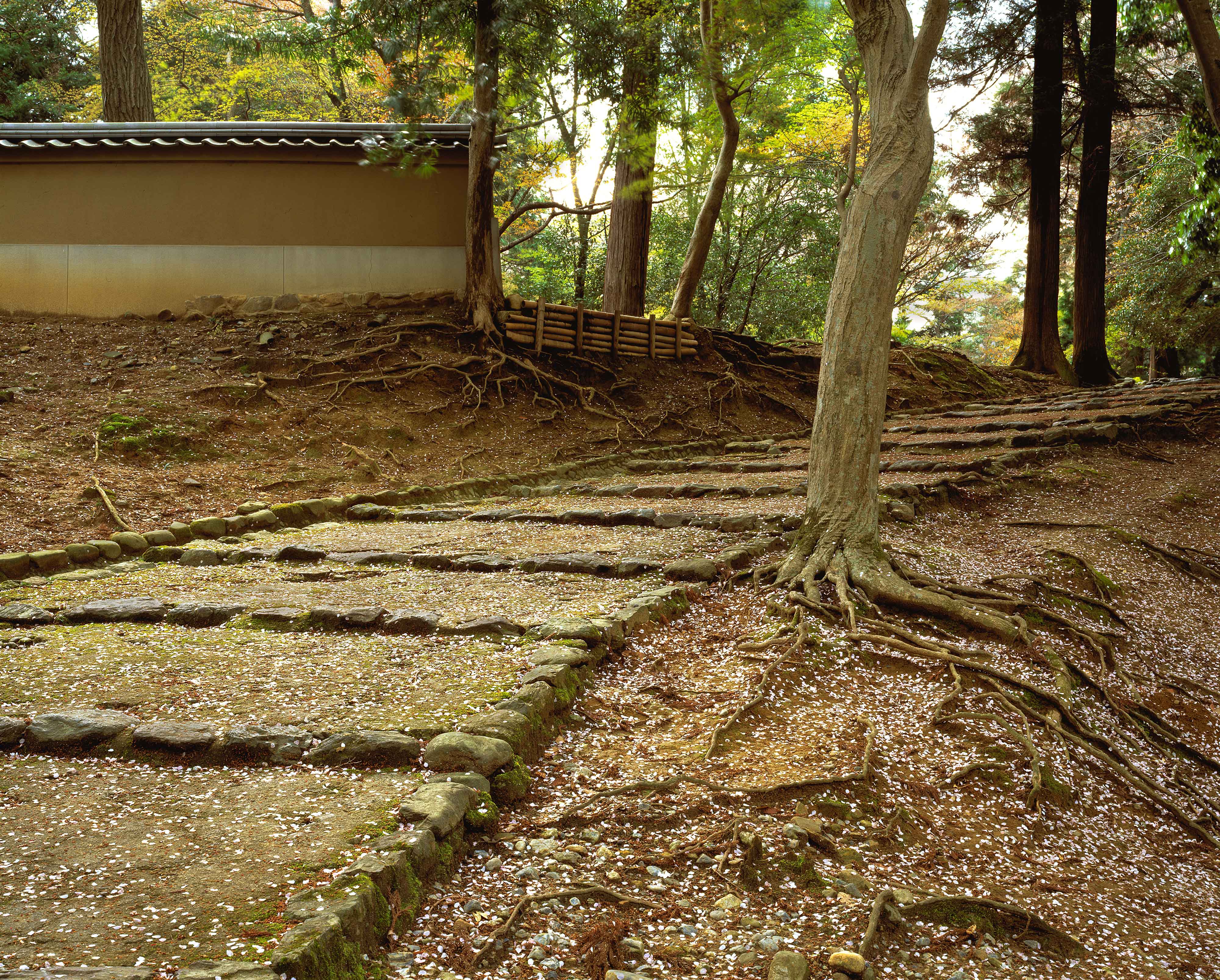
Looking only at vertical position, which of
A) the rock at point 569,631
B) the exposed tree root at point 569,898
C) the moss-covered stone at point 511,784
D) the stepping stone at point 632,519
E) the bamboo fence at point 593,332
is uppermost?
the bamboo fence at point 593,332

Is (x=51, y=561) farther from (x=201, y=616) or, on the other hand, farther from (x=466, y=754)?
(x=466, y=754)

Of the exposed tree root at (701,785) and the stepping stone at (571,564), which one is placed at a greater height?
the stepping stone at (571,564)

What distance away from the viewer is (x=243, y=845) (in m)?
2.04

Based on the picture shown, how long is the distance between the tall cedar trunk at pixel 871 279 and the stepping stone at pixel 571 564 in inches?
44.5

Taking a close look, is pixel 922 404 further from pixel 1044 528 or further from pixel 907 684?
pixel 907 684

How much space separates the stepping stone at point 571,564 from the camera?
4660 mm

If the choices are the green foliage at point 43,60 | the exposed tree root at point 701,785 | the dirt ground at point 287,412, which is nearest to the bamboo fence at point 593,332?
the dirt ground at point 287,412

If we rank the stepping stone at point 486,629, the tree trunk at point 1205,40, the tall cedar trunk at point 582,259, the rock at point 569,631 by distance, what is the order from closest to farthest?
the rock at point 569,631, the stepping stone at point 486,629, the tree trunk at point 1205,40, the tall cedar trunk at point 582,259

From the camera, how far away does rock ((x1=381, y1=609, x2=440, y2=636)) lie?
12.1 feet

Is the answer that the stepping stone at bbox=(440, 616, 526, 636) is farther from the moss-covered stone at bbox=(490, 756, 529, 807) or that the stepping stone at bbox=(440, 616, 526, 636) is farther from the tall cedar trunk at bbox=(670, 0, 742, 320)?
the tall cedar trunk at bbox=(670, 0, 742, 320)

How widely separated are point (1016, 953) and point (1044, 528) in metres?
4.10

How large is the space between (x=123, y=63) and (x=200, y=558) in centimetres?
1038

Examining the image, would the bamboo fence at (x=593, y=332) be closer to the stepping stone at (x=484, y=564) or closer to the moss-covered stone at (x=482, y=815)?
the stepping stone at (x=484, y=564)

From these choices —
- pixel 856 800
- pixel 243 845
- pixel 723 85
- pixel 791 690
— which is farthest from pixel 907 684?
pixel 723 85
